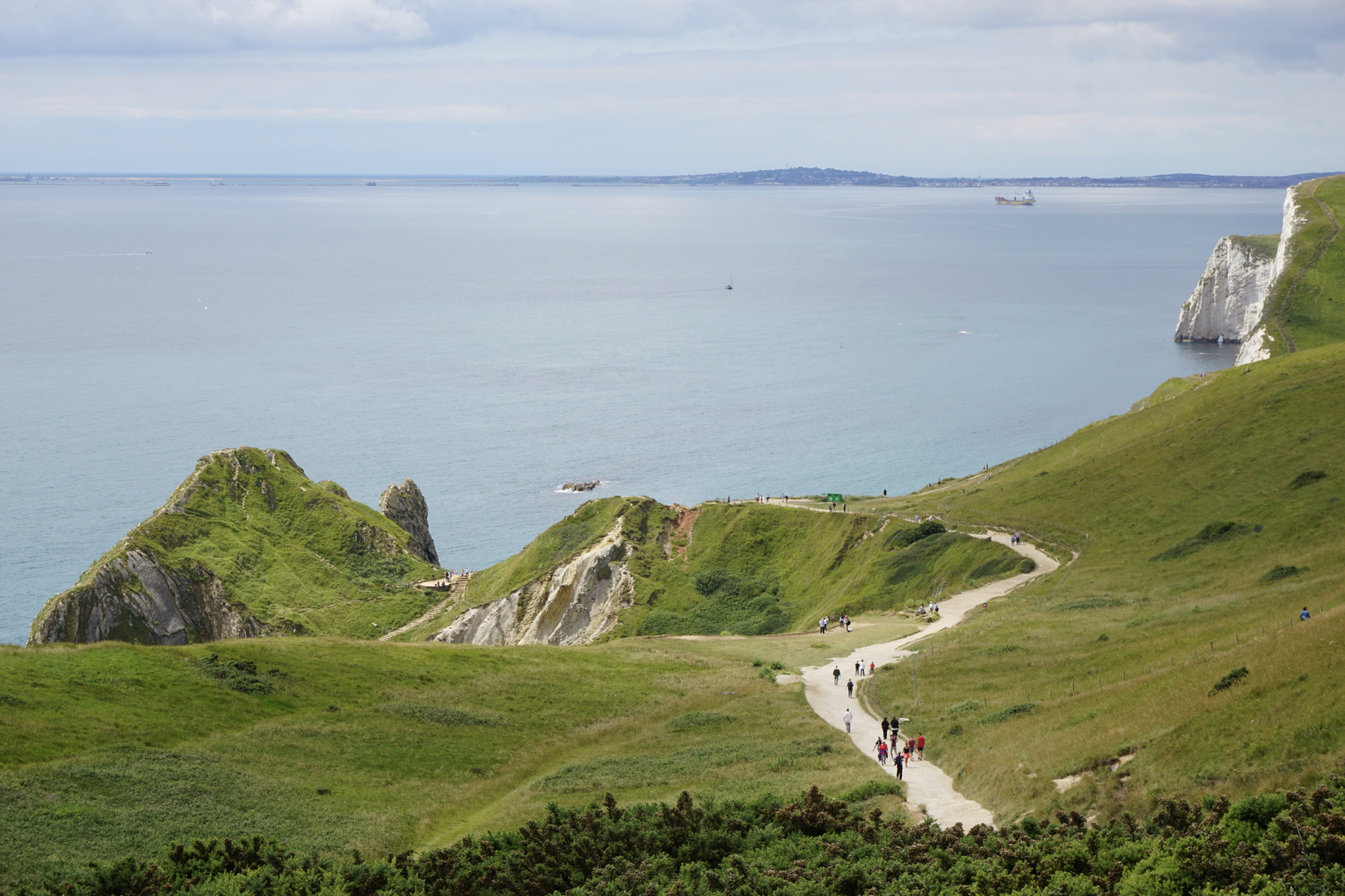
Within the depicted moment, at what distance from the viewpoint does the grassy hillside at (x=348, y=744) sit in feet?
105

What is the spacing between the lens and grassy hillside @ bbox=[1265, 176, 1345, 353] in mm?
127188

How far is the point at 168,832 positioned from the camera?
30922mm

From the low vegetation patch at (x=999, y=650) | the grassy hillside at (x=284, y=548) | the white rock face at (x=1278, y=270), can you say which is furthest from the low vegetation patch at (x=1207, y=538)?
the white rock face at (x=1278, y=270)

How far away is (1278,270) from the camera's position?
517 ft

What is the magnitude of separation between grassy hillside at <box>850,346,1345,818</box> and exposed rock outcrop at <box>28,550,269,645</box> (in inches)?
2150

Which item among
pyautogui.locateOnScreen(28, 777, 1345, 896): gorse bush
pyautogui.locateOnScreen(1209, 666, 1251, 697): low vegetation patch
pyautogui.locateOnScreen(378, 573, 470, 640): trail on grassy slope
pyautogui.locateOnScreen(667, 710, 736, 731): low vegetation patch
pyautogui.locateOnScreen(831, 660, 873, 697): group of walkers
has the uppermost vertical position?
pyautogui.locateOnScreen(1209, 666, 1251, 697): low vegetation patch

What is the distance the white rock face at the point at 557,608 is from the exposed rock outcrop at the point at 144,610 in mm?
16061

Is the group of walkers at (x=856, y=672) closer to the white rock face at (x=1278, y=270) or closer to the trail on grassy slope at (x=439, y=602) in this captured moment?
the trail on grassy slope at (x=439, y=602)

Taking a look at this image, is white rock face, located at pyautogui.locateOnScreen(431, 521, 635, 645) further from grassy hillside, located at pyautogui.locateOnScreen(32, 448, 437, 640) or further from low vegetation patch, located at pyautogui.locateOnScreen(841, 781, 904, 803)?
low vegetation patch, located at pyautogui.locateOnScreen(841, 781, 904, 803)

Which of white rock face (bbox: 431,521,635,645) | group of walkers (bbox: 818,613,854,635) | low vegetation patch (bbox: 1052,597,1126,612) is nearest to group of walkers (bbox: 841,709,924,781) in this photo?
low vegetation patch (bbox: 1052,597,1126,612)

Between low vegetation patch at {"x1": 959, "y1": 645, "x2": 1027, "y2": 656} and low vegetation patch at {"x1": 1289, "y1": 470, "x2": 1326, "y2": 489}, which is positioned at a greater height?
low vegetation patch at {"x1": 1289, "y1": 470, "x2": 1326, "y2": 489}

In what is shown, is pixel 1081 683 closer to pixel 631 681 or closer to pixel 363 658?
pixel 631 681

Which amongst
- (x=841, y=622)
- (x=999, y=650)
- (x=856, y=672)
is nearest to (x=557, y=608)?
(x=841, y=622)

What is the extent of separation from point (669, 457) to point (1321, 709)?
12041 cm
